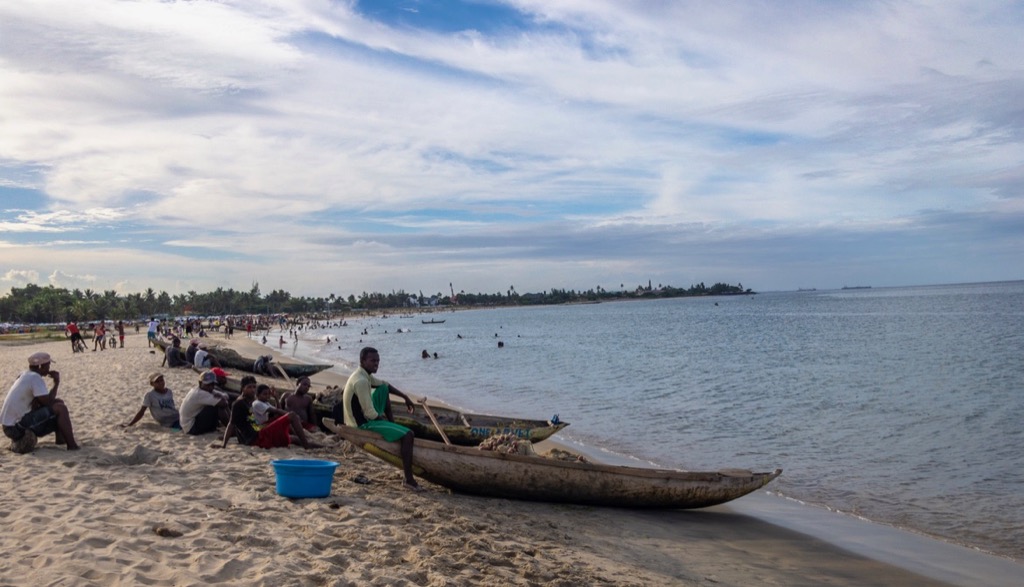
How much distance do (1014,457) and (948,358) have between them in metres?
18.9

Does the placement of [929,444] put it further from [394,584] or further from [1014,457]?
[394,584]

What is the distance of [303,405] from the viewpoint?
11.2 m

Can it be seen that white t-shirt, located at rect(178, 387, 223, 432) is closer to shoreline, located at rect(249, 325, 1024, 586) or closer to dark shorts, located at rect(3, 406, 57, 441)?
dark shorts, located at rect(3, 406, 57, 441)

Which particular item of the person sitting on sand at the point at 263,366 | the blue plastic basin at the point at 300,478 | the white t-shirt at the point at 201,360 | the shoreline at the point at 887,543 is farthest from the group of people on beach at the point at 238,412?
the person sitting on sand at the point at 263,366

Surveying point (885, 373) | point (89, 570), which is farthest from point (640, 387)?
point (89, 570)

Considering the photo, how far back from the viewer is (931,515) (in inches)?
368

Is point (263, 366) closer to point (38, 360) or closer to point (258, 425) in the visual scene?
point (258, 425)

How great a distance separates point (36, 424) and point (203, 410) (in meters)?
2.19

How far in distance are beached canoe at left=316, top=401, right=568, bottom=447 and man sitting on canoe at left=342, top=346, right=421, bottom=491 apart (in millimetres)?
1720

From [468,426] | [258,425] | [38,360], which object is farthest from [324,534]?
[468,426]

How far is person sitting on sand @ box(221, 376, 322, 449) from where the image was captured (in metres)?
9.31

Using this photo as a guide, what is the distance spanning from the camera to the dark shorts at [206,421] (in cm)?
1000

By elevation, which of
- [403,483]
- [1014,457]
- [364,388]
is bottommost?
[1014,457]

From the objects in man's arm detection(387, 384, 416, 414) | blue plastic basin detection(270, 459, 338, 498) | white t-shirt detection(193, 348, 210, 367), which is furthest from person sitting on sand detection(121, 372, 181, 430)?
white t-shirt detection(193, 348, 210, 367)
